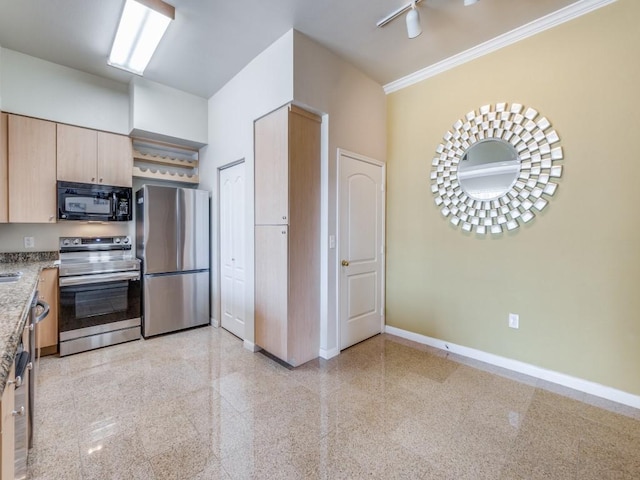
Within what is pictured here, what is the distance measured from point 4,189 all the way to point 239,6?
107 inches

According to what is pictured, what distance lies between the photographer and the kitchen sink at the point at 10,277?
81.1 inches

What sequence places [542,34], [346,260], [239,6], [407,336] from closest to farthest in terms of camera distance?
[239,6] → [542,34] → [346,260] → [407,336]

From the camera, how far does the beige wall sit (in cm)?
213

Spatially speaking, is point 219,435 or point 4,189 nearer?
point 219,435

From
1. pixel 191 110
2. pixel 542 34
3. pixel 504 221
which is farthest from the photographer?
pixel 191 110

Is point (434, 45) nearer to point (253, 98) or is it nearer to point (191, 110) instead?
point (253, 98)

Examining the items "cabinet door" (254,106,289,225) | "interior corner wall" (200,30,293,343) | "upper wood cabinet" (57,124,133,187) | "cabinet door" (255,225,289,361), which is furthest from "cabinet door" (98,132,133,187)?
"cabinet door" (255,225,289,361)

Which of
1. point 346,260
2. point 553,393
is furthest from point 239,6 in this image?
point 553,393

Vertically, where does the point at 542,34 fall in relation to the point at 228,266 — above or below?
above

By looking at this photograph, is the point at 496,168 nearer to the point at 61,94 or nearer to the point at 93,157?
the point at 93,157

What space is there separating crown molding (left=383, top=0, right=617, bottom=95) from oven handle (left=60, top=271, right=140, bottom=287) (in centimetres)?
352

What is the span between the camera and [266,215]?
2797 millimetres

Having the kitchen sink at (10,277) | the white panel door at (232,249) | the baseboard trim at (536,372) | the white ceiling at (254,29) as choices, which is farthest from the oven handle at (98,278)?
the baseboard trim at (536,372)

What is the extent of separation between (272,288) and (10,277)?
189 centimetres
